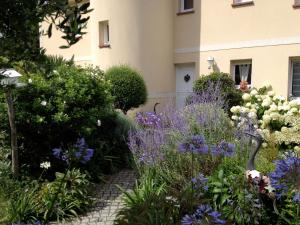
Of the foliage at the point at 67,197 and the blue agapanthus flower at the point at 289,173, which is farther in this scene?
the foliage at the point at 67,197

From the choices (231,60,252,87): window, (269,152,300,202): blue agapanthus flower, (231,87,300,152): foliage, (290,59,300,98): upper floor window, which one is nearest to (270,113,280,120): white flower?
(231,87,300,152): foliage

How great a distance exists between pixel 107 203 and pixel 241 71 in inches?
351

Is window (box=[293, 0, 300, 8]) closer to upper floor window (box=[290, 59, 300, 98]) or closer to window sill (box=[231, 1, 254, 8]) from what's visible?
window sill (box=[231, 1, 254, 8])

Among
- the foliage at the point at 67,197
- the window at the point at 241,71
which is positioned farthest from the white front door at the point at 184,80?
the foliage at the point at 67,197

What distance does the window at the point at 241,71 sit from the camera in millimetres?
13094

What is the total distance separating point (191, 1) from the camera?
14.3 m

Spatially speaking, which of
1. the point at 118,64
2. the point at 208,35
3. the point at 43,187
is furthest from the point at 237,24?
the point at 43,187

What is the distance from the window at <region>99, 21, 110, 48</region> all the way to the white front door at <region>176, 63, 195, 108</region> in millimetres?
3006

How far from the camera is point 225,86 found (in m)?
11.7

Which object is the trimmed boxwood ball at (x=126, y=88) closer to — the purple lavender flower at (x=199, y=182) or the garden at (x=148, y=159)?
the garden at (x=148, y=159)

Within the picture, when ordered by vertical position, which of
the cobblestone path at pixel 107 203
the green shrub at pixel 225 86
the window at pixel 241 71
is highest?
the window at pixel 241 71

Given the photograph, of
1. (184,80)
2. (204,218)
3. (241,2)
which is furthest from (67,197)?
(184,80)

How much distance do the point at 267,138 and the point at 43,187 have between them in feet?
13.9

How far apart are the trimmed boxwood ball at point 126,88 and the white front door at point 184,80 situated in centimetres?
219
